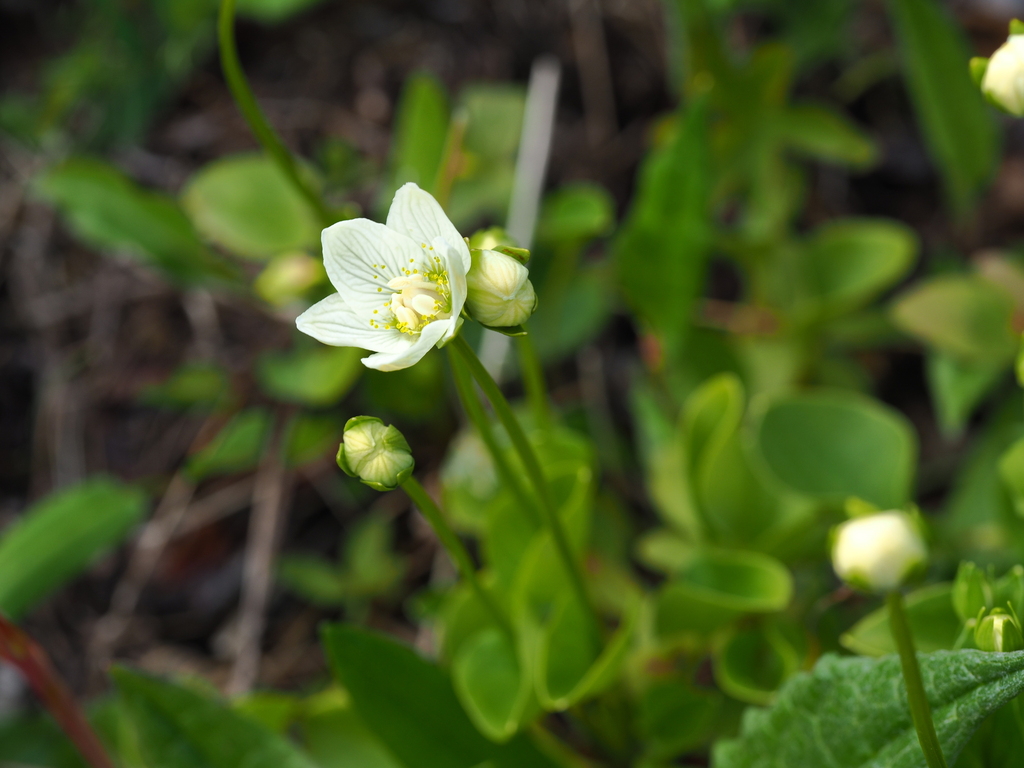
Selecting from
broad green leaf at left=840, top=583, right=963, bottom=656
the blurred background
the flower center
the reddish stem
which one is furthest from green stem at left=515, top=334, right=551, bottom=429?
the reddish stem

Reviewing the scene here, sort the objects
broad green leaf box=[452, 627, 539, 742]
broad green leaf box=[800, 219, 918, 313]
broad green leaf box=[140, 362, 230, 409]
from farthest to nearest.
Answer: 1. broad green leaf box=[140, 362, 230, 409]
2. broad green leaf box=[800, 219, 918, 313]
3. broad green leaf box=[452, 627, 539, 742]

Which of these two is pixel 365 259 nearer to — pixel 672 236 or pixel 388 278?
pixel 388 278

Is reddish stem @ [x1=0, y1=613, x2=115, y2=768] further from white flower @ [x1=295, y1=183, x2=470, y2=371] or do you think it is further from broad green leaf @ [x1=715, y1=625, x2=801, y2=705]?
broad green leaf @ [x1=715, y1=625, x2=801, y2=705]

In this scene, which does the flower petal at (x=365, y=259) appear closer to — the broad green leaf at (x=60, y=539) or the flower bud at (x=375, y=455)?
the flower bud at (x=375, y=455)

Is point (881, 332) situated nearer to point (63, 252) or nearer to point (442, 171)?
point (442, 171)

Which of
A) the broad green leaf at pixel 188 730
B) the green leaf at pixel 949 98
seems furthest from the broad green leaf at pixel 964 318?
the broad green leaf at pixel 188 730

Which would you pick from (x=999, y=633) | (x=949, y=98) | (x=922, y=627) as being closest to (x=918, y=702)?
(x=999, y=633)
